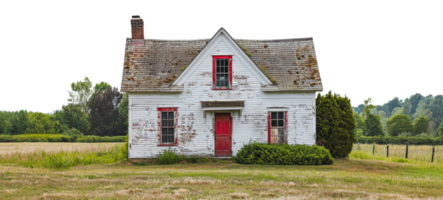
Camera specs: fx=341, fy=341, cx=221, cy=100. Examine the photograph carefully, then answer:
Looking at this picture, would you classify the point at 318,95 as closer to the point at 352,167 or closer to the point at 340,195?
the point at 352,167

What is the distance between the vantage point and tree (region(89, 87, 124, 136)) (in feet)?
165

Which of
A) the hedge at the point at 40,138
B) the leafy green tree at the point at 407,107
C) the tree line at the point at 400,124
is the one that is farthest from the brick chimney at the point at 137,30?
the leafy green tree at the point at 407,107

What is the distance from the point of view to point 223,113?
1766cm

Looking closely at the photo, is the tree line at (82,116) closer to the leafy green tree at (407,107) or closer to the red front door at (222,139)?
the red front door at (222,139)

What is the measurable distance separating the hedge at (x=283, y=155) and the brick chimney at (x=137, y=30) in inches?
343

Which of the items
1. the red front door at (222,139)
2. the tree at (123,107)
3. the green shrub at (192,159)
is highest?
the tree at (123,107)

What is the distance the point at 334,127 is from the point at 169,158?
9.11 metres

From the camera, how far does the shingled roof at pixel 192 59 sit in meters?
17.5

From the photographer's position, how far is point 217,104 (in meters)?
17.1

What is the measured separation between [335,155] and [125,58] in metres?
12.8

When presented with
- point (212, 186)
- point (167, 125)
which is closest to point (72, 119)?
point (167, 125)

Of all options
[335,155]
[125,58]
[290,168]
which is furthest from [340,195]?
[125,58]

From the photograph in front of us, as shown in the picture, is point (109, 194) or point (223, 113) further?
point (223, 113)

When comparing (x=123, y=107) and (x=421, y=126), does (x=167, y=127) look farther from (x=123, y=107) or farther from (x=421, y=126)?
(x=421, y=126)
